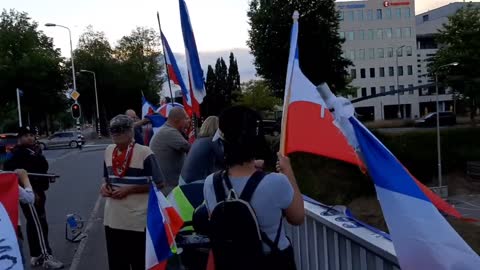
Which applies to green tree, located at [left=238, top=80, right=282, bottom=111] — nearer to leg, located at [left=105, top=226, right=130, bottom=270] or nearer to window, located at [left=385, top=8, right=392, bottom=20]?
window, located at [left=385, top=8, right=392, bottom=20]

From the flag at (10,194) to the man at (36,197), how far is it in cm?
240

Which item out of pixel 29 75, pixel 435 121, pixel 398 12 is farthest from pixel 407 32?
pixel 29 75

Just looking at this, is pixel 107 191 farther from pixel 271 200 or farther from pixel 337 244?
pixel 271 200

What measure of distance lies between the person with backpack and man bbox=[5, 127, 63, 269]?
4349 mm

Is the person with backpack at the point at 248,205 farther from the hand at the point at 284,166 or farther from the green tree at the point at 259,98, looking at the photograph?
the green tree at the point at 259,98

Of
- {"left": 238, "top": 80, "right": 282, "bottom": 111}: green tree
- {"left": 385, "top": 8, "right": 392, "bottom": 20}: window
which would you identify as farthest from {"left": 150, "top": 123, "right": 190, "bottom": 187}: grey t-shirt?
{"left": 385, "top": 8, "right": 392, "bottom": 20}: window

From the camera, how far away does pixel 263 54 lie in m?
44.2

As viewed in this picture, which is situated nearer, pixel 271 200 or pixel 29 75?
pixel 271 200

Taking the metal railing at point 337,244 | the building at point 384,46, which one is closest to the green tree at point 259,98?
the building at point 384,46

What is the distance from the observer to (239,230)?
274 centimetres

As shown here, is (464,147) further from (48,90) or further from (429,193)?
(429,193)

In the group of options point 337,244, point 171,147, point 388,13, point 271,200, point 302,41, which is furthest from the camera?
point 388,13

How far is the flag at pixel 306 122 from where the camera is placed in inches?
126

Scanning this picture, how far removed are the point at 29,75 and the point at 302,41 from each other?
2630cm
